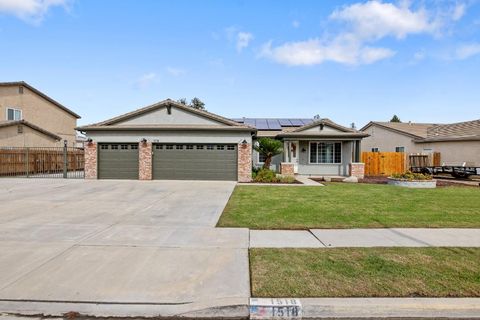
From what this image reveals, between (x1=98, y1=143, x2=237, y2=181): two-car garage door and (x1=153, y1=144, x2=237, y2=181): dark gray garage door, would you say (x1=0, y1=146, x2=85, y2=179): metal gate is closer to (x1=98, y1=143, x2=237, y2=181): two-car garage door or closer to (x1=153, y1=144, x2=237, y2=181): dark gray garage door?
(x1=98, y1=143, x2=237, y2=181): two-car garage door

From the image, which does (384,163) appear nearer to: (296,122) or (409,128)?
(296,122)

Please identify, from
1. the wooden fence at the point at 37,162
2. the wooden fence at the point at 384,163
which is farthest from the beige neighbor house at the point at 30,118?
the wooden fence at the point at 384,163

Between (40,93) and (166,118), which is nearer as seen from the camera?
(166,118)

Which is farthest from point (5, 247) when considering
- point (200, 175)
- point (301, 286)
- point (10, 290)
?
point (200, 175)

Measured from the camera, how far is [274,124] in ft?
103

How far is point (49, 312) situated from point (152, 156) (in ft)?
56.1

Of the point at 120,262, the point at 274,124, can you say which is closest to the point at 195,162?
the point at 274,124

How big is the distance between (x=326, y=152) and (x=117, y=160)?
1474 cm

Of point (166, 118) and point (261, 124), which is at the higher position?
point (261, 124)

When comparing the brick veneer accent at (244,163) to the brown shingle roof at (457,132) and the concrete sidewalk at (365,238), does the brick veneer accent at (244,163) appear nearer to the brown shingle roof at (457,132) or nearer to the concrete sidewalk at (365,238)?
the concrete sidewalk at (365,238)

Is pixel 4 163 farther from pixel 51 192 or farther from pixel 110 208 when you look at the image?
pixel 110 208

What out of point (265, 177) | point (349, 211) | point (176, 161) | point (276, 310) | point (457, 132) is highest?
point (457, 132)

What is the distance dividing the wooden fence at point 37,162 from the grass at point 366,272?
65.6 ft

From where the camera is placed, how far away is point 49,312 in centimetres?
384
